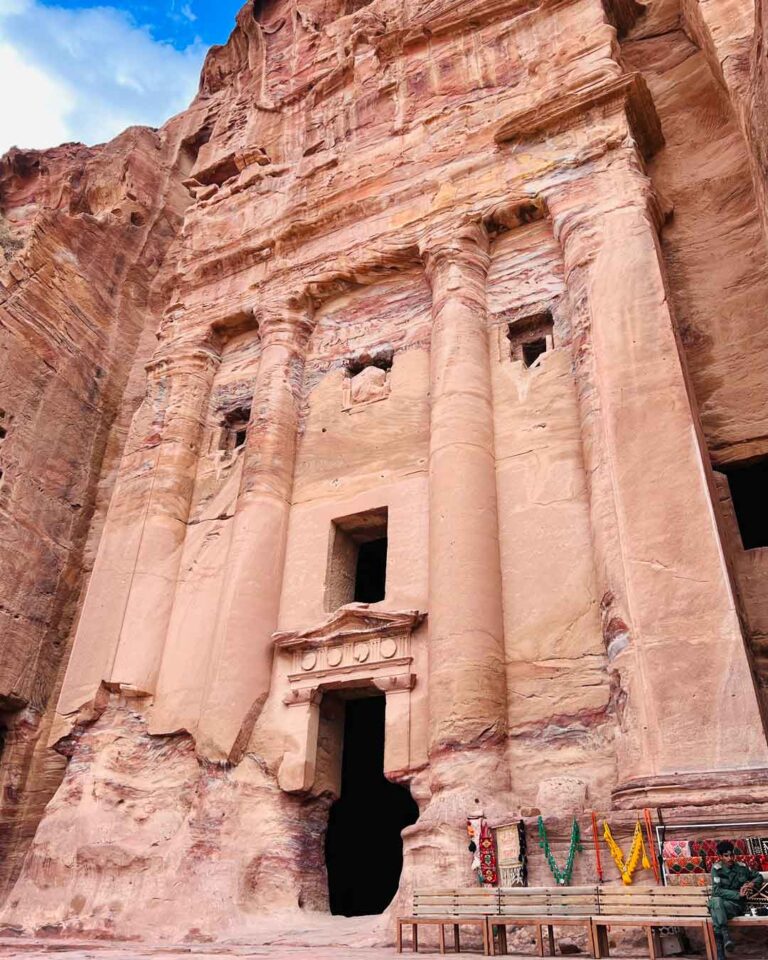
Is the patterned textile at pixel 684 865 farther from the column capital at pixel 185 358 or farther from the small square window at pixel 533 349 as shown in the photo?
the column capital at pixel 185 358

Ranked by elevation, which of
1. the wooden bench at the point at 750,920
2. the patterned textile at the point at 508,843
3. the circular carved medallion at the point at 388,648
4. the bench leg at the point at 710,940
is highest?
the circular carved medallion at the point at 388,648

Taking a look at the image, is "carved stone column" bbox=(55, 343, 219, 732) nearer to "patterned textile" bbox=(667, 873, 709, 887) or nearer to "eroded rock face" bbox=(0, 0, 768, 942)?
"eroded rock face" bbox=(0, 0, 768, 942)

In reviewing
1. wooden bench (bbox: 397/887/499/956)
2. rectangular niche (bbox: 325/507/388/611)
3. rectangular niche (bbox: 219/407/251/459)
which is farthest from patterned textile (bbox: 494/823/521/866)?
rectangular niche (bbox: 219/407/251/459)

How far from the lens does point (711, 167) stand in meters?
12.2

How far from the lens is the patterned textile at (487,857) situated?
722 cm

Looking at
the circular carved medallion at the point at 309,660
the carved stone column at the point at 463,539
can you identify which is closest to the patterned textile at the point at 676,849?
the carved stone column at the point at 463,539

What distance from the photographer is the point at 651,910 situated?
213 inches

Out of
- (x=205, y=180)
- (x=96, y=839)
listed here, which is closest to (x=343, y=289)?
(x=205, y=180)

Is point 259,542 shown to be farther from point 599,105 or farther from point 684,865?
point 599,105

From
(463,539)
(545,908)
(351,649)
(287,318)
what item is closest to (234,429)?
(287,318)

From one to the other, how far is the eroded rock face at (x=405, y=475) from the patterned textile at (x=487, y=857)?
0.75 ft

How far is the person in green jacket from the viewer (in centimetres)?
514

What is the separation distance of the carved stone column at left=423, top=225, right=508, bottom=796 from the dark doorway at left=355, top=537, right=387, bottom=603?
11.7 ft

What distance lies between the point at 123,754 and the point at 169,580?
2.65 m
